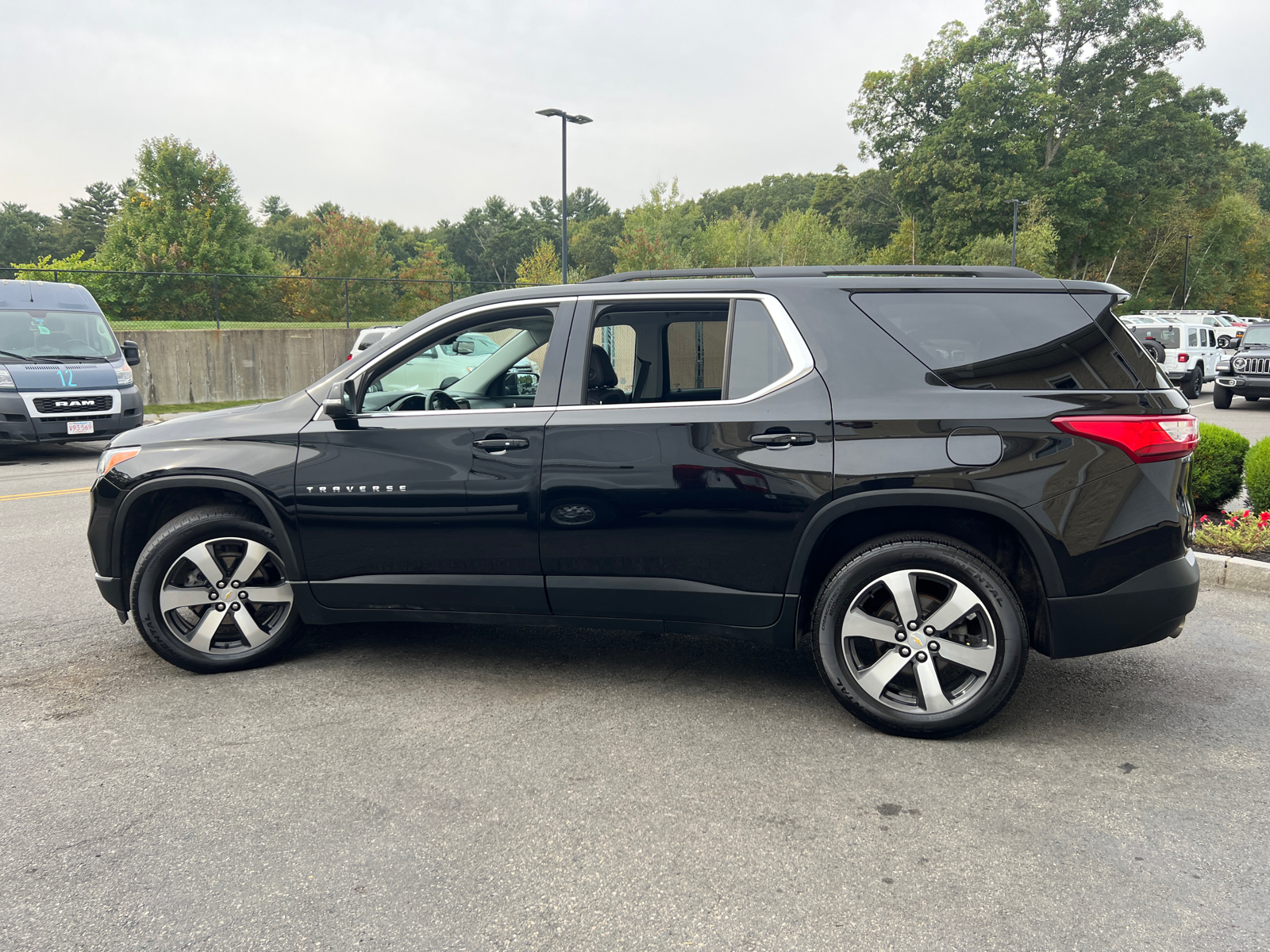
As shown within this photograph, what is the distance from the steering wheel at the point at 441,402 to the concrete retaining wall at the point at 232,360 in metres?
19.2

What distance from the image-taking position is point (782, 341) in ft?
12.2

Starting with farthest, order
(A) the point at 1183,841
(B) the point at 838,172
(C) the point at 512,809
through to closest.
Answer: (B) the point at 838,172
(C) the point at 512,809
(A) the point at 1183,841

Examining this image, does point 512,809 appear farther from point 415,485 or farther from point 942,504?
point 942,504

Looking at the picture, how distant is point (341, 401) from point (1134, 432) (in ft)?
10.3

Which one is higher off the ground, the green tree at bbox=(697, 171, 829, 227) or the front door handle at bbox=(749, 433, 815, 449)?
the green tree at bbox=(697, 171, 829, 227)

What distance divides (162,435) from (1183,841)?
4273 millimetres

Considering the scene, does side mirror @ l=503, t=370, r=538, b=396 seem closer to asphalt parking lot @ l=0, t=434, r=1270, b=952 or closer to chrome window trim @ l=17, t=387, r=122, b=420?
asphalt parking lot @ l=0, t=434, r=1270, b=952

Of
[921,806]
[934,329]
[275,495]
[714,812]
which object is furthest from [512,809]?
[934,329]

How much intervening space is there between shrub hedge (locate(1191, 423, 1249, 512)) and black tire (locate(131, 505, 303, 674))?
21.8ft

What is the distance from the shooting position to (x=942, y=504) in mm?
3471

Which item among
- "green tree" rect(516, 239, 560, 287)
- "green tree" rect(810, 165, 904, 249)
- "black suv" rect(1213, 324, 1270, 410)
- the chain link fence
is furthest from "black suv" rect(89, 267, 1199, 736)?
"green tree" rect(810, 165, 904, 249)

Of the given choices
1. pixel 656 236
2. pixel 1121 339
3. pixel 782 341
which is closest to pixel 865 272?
pixel 782 341

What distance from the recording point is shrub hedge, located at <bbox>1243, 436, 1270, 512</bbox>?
6.79m

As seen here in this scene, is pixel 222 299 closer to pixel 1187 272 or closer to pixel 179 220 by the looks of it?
pixel 179 220
